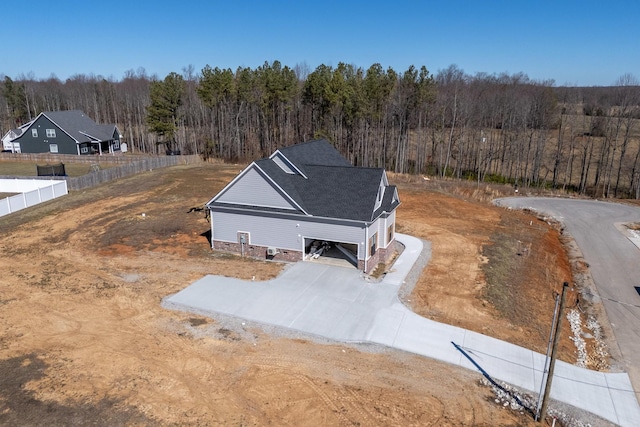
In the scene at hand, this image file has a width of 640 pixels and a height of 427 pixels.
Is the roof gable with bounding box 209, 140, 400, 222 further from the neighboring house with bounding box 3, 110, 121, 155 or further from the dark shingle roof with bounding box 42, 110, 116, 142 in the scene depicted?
the dark shingle roof with bounding box 42, 110, 116, 142

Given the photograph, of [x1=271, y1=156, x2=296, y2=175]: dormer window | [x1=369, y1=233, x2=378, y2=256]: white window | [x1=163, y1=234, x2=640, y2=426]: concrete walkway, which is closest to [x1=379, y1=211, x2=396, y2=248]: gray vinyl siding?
[x1=369, y1=233, x2=378, y2=256]: white window

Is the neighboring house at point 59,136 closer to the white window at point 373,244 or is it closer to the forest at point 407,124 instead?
the forest at point 407,124

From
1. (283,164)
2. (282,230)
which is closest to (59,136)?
(283,164)

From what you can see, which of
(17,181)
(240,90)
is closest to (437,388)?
(17,181)

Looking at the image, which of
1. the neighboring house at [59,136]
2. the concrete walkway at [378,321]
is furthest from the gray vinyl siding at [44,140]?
the concrete walkway at [378,321]

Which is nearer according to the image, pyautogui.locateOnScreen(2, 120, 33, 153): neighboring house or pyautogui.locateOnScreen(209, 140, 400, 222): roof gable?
pyautogui.locateOnScreen(209, 140, 400, 222): roof gable

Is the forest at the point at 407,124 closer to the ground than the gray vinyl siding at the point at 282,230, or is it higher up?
higher up
